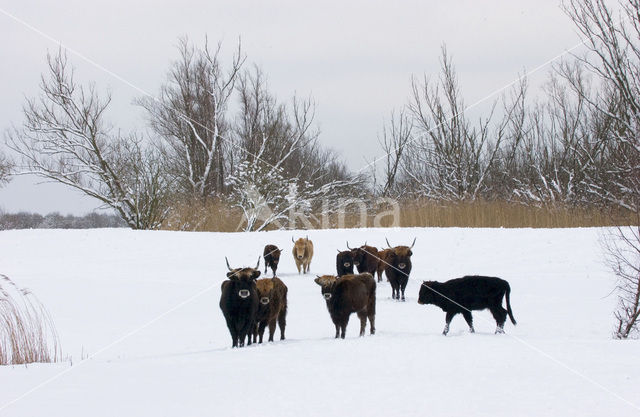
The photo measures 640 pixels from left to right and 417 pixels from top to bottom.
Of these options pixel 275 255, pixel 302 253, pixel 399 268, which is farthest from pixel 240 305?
pixel 275 255

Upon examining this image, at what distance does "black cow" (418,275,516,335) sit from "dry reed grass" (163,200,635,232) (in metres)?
10.8

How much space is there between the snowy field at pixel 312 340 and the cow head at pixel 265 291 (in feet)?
1.91

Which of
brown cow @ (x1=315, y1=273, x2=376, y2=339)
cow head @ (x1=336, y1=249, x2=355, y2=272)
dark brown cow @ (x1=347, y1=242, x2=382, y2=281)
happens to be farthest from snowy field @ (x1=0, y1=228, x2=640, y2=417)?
cow head @ (x1=336, y1=249, x2=355, y2=272)

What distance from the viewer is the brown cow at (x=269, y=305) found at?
8984mm

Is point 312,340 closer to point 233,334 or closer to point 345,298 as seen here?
point 345,298

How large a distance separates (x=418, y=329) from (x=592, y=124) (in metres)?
26.2

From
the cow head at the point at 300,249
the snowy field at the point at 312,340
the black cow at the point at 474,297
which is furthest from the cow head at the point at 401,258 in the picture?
the cow head at the point at 300,249

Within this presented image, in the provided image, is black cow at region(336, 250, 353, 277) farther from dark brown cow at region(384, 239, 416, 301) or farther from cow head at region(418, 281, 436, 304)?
cow head at region(418, 281, 436, 304)

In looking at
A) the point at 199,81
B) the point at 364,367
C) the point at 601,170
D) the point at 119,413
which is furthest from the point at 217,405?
the point at 199,81

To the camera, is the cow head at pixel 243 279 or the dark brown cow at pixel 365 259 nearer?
the cow head at pixel 243 279

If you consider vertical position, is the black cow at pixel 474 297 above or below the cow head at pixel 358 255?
below

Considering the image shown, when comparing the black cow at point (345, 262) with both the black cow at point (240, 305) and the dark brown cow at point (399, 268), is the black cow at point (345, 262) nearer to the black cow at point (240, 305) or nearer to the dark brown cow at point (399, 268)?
the dark brown cow at point (399, 268)

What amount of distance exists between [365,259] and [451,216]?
10.1 m

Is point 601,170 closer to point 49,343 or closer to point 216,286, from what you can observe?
point 216,286
